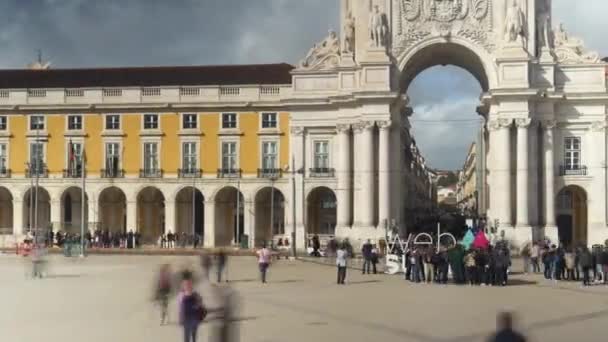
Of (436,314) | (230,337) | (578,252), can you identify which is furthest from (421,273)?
(230,337)

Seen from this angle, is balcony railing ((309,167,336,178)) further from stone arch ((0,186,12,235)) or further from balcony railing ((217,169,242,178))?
stone arch ((0,186,12,235))

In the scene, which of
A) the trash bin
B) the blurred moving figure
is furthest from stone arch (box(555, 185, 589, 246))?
the blurred moving figure

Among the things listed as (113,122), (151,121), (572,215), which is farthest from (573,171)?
(113,122)

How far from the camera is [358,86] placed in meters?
69.2

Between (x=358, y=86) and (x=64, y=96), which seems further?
(x=64, y=96)

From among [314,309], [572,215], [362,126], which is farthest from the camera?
[572,215]

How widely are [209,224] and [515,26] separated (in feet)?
88.8

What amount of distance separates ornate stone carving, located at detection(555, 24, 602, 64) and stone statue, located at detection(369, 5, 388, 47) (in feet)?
42.0

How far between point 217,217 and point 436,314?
48854 millimetres

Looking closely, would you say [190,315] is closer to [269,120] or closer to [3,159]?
[269,120]

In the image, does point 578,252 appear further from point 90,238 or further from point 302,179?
point 90,238

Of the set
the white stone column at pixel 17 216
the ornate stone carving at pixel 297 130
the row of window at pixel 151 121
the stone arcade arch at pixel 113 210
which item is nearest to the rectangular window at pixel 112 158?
the row of window at pixel 151 121

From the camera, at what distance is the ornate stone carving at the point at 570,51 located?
6888 cm

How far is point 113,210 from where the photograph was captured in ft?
253
